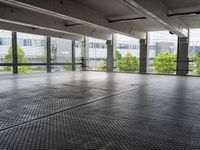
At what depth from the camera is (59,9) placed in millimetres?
6309

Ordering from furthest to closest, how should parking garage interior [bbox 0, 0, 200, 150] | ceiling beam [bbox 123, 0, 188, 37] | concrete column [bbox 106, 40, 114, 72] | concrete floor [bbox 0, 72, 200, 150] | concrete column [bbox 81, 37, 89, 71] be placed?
concrete column [bbox 81, 37, 89, 71] → concrete column [bbox 106, 40, 114, 72] → ceiling beam [bbox 123, 0, 188, 37] → parking garage interior [bbox 0, 0, 200, 150] → concrete floor [bbox 0, 72, 200, 150]

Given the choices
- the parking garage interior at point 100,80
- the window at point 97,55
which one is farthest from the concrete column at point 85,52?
the window at point 97,55

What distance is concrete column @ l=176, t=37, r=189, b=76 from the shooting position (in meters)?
11.0

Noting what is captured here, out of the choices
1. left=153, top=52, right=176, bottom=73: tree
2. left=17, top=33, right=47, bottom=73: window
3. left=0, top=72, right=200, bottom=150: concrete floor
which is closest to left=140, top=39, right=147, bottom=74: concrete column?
left=153, top=52, right=176, bottom=73: tree

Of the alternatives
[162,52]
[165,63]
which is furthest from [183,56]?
[162,52]

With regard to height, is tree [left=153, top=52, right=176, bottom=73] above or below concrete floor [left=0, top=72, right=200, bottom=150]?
above

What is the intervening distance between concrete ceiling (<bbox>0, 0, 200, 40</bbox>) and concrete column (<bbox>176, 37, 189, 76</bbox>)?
2.97 feet

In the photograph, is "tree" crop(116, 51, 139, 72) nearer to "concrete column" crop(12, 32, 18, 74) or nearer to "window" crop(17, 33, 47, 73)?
"window" crop(17, 33, 47, 73)

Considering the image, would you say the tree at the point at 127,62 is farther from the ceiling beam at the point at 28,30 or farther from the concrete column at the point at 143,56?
the ceiling beam at the point at 28,30

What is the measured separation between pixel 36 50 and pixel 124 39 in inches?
235

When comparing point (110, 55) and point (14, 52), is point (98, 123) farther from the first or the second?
point (110, 55)

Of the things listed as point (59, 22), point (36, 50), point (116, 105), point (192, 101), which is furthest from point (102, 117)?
point (36, 50)

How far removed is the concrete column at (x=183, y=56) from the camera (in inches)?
431

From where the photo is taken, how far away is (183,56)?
1105 cm
